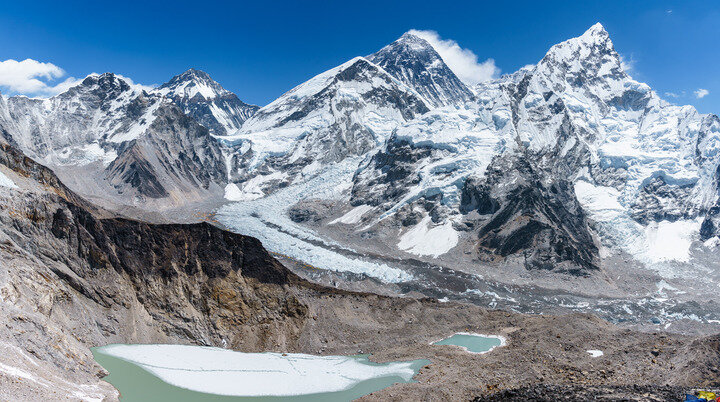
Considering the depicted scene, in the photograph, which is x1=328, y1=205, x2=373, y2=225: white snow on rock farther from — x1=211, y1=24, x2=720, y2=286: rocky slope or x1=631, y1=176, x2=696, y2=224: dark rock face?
x1=631, y1=176, x2=696, y2=224: dark rock face

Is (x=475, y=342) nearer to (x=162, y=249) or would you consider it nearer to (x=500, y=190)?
(x=162, y=249)

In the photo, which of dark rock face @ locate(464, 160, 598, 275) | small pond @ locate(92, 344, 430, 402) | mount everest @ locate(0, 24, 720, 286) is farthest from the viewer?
mount everest @ locate(0, 24, 720, 286)

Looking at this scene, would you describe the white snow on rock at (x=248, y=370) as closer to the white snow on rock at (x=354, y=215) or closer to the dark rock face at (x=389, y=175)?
the white snow on rock at (x=354, y=215)

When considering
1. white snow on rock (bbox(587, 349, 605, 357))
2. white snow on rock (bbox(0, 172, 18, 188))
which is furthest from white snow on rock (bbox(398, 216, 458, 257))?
white snow on rock (bbox(0, 172, 18, 188))

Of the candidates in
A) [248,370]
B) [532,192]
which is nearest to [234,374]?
[248,370]

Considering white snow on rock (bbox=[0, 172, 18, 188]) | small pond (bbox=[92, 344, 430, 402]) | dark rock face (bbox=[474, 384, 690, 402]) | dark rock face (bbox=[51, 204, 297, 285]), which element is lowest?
small pond (bbox=[92, 344, 430, 402])

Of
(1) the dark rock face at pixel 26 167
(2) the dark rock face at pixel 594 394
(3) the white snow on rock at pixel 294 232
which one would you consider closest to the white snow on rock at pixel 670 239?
(3) the white snow on rock at pixel 294 232
